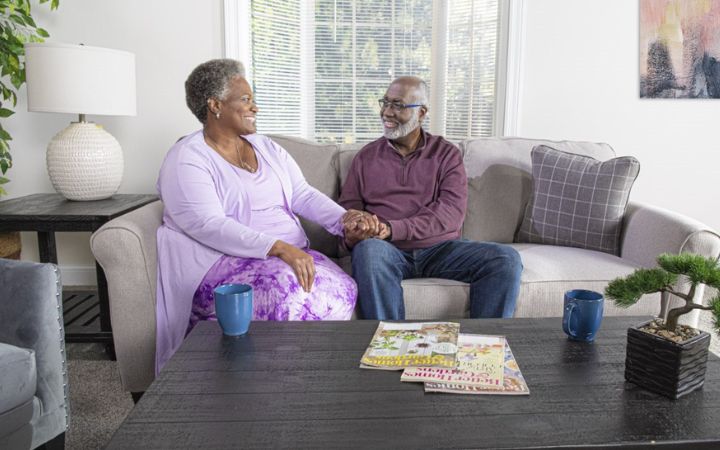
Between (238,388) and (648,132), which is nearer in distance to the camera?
(238,388)

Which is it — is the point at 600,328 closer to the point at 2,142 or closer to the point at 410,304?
the point at 410,304

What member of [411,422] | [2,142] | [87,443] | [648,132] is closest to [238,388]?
[411,422]

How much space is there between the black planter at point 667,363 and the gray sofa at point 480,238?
842mm

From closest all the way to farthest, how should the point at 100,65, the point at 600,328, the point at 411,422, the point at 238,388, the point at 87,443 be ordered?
the point at 411,422
the point at 238,388
the point at 600,328
the point at 87,443
the point at 100,65

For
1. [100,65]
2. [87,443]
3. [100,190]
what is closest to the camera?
[87,443]

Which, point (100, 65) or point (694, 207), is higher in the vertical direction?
point (100, 65)

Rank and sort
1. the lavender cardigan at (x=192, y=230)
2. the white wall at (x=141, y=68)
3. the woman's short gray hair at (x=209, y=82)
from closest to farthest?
the lavender cardigan at (x=192, y=230) < the woman's short gray hair at (x=209, y=82) < the white wall at (x=141, y=68)

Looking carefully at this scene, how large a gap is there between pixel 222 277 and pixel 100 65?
3.87ft

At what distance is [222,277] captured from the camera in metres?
1.73

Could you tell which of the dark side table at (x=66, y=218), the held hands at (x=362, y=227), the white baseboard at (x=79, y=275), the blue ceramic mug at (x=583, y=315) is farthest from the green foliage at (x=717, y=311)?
the white baseboard at (x=79, y=275)

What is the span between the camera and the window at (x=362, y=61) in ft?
10.3

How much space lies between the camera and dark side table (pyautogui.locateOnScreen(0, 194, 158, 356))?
84.4 inches

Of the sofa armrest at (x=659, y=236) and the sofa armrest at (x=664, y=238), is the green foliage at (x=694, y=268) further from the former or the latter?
the sofa armrest at (x=659, y=236)

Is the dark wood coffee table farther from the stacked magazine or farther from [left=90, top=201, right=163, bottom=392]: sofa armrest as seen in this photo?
[left=90, top=201, right=163, bottom=392]: sofa armrest
